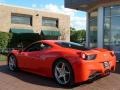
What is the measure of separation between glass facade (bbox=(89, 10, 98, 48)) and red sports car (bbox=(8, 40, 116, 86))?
946 cm

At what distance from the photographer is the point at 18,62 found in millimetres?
11125

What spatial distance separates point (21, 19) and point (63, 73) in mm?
32960

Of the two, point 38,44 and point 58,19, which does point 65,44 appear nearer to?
point 38,44

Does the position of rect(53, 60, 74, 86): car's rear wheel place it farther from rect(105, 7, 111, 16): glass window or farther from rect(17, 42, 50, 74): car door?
rect(105, 7, 111, 16): glass window

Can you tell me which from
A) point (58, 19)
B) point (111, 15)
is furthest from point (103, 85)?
point (58, 19)

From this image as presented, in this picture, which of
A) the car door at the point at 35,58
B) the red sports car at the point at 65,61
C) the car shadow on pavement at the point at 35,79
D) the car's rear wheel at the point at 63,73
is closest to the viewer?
the red sports car at the point at 65,61

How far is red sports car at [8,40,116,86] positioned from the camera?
876 centimetres

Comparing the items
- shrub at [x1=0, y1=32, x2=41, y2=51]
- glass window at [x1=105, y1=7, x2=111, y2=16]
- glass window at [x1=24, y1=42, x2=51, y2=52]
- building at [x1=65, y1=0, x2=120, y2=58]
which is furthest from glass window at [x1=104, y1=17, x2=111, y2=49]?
shrub at [x1=0, y1=32, x2=41, y2=51]

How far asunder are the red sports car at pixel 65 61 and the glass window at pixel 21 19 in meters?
30.0

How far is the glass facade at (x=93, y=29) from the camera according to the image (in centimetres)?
1965

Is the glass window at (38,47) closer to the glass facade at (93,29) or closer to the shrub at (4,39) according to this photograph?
the glass facade at (93,29)

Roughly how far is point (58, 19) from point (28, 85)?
38.1m

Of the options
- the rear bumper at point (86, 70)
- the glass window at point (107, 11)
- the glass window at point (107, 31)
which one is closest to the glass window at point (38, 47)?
the rear bumper at point (86, 70)

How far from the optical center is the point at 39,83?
9.41 metres
